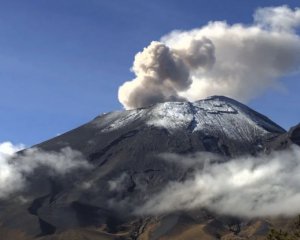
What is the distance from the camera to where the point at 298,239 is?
4984 centimetres

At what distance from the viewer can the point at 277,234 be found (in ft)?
164

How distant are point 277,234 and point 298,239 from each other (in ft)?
5.73
